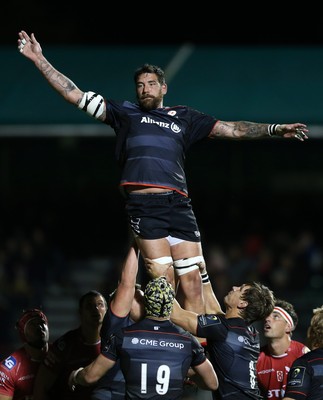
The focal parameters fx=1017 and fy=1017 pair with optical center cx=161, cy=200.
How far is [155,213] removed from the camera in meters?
7.78

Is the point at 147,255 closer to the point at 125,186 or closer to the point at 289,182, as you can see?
the point at 125,186

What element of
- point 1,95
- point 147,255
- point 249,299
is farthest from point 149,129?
point 1,95

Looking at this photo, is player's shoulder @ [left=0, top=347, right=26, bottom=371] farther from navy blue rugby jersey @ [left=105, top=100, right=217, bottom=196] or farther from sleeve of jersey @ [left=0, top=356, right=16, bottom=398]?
navy blue rugby jersey @ [left=105, top=100, right=217, bottom=196]

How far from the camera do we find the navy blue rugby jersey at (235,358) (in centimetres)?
799

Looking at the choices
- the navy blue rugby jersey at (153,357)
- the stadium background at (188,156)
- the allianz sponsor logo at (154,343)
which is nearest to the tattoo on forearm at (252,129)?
the navy blue rugby jersey at (153,357)

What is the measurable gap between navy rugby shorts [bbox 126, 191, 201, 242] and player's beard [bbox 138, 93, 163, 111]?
0.67 metres

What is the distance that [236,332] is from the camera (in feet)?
26.3

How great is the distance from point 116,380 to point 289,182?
47.6ft

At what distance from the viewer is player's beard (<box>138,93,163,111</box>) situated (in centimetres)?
780

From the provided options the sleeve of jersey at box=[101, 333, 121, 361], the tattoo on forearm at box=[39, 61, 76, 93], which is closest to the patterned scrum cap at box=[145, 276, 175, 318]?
the sleeve of jersey at box=[101, 333, 121, 361]

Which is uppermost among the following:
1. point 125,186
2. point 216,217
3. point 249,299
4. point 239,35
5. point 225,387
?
point 239,35

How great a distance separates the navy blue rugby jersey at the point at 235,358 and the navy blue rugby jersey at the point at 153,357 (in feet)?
1.65

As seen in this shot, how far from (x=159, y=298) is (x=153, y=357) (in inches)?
17.9

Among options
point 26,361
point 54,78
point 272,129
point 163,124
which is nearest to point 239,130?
point 272,129
